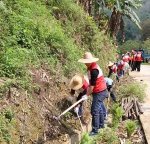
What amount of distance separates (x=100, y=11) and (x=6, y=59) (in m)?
11.9

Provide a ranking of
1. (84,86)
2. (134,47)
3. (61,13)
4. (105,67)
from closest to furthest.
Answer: (84,86)
(61,13)
(105,67)
(134,47)

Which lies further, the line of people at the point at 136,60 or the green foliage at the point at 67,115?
the line of people at the point at 136,60

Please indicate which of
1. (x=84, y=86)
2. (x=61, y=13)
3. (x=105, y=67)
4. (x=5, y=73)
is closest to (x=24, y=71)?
(x=5, y=73)

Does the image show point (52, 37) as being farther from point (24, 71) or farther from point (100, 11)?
point (100, 11)

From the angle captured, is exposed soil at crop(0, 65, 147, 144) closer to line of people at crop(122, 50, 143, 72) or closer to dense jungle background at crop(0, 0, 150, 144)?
dense jungle background at crop(0, 0, 150, 144)

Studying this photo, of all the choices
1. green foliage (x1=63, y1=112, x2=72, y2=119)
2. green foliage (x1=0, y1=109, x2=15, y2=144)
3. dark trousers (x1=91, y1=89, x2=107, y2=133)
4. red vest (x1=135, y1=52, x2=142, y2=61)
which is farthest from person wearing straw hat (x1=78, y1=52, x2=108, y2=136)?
red vest (x1=135, y1=52, x2=142, y2=61)

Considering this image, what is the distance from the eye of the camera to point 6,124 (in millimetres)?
4426

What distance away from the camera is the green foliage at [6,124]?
4277 millimetres

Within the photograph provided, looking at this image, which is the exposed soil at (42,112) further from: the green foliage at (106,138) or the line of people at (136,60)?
the line of people at (136,60)

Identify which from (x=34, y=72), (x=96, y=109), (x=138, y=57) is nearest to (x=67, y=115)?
(x=96, y=109)

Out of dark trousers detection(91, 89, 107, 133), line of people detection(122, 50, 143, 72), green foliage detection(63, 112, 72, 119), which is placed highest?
dark trousers detection(91, 89, 107, 133)

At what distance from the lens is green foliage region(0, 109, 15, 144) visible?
4.28 meters

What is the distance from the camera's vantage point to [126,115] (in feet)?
23.8

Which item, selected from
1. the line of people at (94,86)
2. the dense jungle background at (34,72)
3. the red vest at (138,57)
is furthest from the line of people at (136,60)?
the line of people at (94,86)
